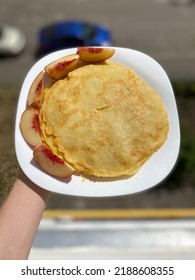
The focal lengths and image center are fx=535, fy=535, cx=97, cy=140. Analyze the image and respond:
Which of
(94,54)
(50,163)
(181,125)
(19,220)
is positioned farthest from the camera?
(181,125)

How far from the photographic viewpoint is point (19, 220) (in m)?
2.70

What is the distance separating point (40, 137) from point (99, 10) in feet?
25.4

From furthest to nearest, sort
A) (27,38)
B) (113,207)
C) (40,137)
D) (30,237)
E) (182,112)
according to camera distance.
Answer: (27,38) < (182,112) < (113,207) < (40,137) < (30,237)

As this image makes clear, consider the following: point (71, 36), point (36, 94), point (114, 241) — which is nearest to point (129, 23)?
point (71, 36)

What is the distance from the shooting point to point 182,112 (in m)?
7.45

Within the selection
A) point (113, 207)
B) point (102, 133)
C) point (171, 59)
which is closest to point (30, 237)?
point (102, 133)

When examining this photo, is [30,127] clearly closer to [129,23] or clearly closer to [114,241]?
[114,241]

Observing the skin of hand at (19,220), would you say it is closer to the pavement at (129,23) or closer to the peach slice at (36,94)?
the peach slice at (36,94)

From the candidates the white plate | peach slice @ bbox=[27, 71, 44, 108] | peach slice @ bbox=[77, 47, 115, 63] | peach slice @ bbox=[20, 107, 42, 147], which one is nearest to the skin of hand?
the white plate

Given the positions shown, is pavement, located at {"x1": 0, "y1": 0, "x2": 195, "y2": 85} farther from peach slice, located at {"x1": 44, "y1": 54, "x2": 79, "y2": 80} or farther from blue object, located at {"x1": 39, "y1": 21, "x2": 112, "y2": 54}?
peach slice, located at {"x1": 44, "y1": 54, "x2": 79, "y2": 80}

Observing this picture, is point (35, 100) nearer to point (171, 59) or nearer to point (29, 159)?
point (29, 159)

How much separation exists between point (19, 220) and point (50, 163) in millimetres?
337

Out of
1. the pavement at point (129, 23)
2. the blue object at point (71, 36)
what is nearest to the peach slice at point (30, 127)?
Result: the pavement at point (129, 23)

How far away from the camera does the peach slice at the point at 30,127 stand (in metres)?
2.87
